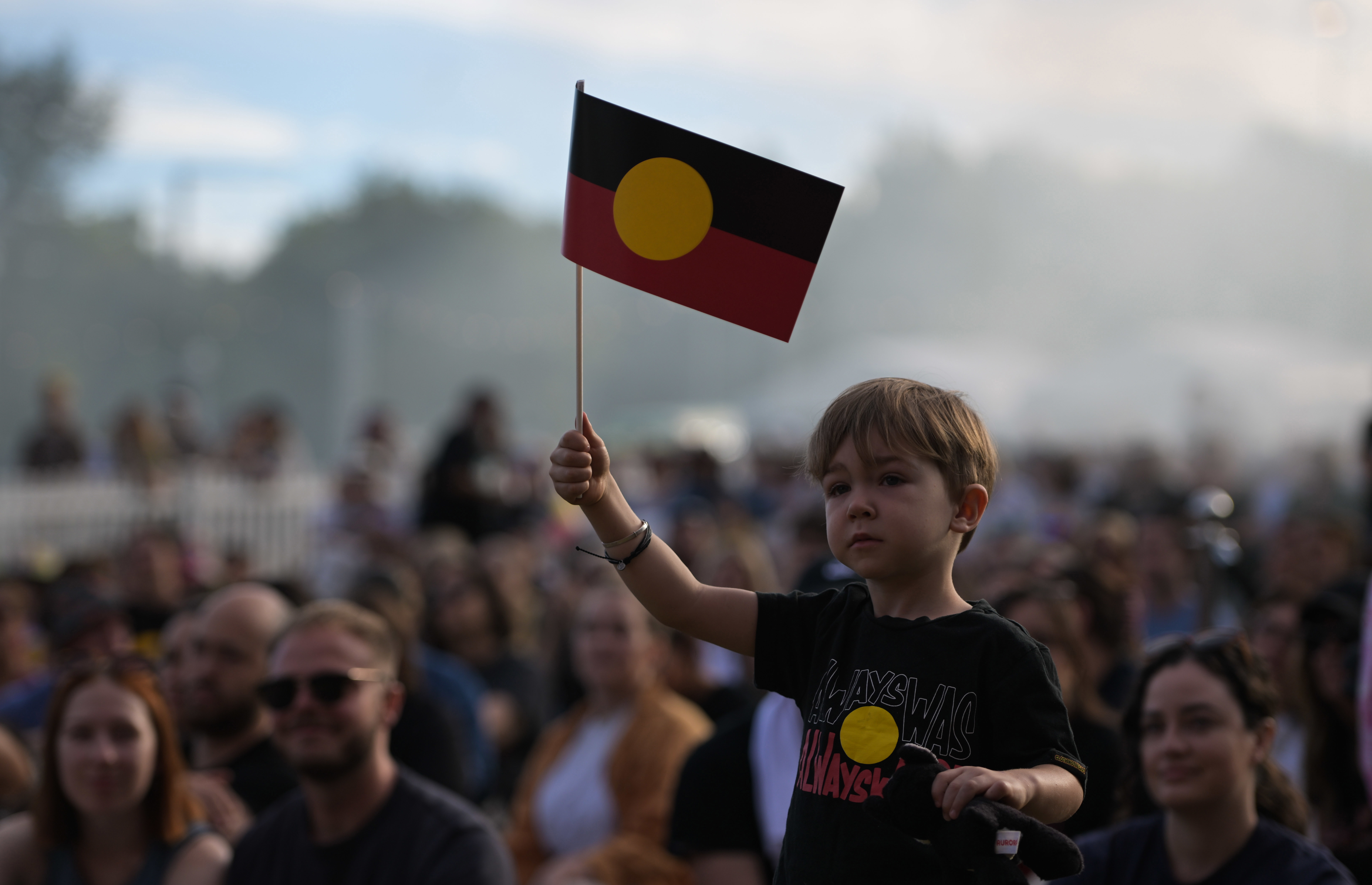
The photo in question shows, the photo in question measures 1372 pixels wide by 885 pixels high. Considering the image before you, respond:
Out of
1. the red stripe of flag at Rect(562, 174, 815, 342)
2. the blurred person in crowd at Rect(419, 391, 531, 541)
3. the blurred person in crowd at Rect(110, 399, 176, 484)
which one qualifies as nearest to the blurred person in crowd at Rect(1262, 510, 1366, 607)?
the red stripe of flag at Rect(562, 174, 815, 342)

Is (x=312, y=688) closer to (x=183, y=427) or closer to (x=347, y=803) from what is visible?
(x=347, y=803)

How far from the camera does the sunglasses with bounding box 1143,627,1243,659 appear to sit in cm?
327

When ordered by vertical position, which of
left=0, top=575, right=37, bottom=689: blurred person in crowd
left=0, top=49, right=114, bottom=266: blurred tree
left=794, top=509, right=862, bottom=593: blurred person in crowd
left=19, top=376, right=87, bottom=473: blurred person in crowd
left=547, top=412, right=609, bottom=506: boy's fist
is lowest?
left=19, top=376, right=87, bottom=473: blurred person in crowd

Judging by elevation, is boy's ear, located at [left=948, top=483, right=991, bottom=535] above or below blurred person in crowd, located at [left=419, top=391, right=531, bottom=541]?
above

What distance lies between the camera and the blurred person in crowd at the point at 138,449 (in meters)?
16.2

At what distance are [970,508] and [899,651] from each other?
24 centimetres

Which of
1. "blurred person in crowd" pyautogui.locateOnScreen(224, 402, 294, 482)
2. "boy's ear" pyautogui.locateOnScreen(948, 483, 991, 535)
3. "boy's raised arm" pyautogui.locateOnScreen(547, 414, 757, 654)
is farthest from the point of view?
"blurred person in crowd" pyautogui.locateOnScreen(224, 402, 294, 482)

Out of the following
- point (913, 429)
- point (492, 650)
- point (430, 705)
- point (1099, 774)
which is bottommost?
point (492, 650)

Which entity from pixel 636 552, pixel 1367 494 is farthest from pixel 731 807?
pixel 1367 494

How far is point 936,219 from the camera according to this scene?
39.0m

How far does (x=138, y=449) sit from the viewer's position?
16.2 m

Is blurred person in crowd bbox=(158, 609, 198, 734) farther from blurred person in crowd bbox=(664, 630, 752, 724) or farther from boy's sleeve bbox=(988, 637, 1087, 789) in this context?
boy's sleeve bbox=(988, 637, 1087, 789)

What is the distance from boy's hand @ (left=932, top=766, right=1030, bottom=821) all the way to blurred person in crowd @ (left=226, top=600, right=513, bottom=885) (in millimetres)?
2330

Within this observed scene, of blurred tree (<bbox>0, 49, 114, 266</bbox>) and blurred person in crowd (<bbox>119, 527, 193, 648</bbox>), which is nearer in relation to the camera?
blurred person in crowd (<bbox>119, 527, 193, 648</bbox>)
